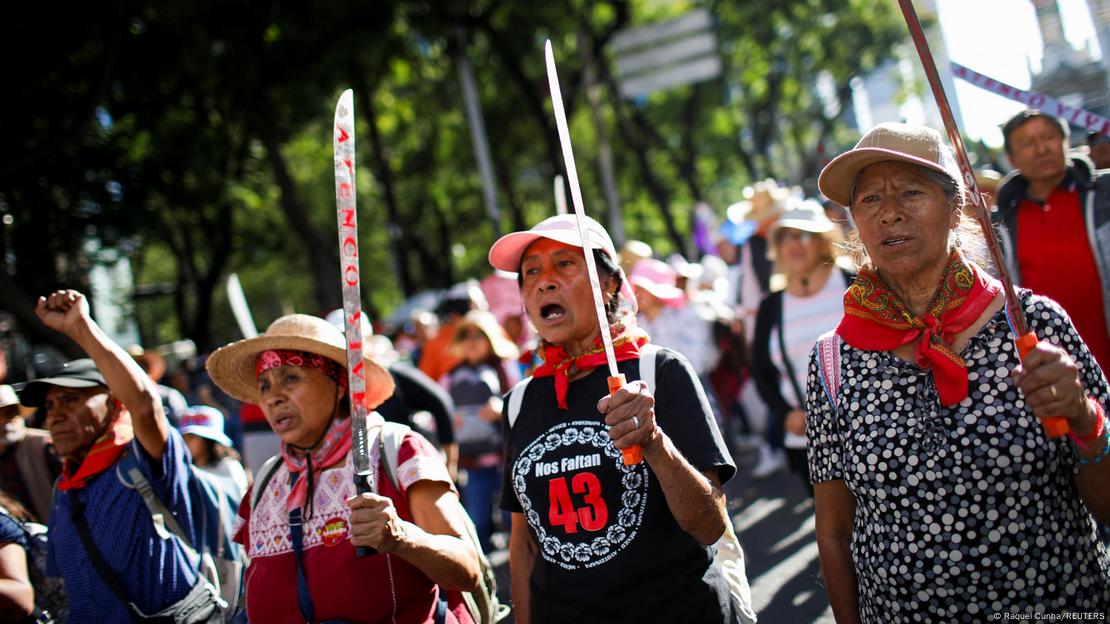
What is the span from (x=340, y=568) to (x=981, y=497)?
1824mm

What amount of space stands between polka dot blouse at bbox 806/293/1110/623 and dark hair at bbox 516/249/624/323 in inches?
34.7

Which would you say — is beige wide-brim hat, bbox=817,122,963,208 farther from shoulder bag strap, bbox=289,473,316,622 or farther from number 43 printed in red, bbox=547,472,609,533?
shoulder bag strap, bbox=289,473,316,622

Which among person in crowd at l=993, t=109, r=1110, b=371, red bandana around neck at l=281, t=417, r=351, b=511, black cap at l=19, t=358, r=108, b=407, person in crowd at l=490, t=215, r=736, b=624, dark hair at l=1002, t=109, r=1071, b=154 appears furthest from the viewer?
dark hair at l=1002, t=109, r=1071, b=154

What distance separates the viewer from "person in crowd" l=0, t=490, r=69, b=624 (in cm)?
339

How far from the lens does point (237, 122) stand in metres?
15.3

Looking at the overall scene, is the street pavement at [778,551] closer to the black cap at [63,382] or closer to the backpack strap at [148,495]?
the backpack strap at [148,495]

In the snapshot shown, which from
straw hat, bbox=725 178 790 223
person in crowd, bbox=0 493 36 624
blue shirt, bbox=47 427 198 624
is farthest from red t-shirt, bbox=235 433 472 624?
straw hat, bbox=725 178 790 223

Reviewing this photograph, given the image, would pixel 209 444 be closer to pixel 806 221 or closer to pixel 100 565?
pixel 100 565

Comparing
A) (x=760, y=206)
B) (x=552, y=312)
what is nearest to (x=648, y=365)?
(x=552, y=312)

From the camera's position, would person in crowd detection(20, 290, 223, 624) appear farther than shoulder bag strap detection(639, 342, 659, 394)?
Yes

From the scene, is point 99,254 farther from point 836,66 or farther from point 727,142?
point 727,142

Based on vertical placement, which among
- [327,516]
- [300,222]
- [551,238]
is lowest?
[327,516]

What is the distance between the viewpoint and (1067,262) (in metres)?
4.05

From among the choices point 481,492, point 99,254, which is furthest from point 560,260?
point 99,254
